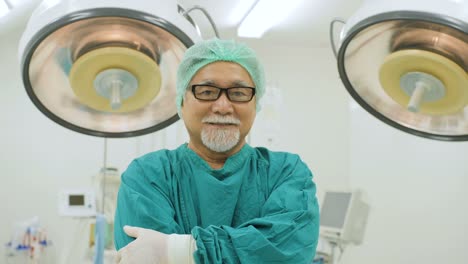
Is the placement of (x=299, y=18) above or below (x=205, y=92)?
above

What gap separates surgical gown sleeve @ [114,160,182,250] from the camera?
1.13 meters

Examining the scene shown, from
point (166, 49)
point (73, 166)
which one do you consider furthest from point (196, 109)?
point (73, 166)

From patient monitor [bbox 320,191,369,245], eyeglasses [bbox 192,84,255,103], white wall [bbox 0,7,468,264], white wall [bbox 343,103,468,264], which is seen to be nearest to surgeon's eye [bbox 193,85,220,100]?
eyeglasses [bbox 192,84,255,103]

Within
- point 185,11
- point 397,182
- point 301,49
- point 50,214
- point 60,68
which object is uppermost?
point 301,49

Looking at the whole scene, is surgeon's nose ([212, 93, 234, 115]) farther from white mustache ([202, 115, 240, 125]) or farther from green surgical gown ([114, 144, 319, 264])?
green surgical gown ([114, 144, 319, 264])

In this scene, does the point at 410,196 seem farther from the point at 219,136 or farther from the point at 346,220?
the point at 219,136

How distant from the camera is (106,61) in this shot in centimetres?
127

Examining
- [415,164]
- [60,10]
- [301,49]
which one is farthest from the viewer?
[301,49]

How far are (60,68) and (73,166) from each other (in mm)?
3341

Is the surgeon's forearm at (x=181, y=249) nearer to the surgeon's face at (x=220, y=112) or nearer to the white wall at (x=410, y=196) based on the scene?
the surgeon's face at (x=220, y=112)

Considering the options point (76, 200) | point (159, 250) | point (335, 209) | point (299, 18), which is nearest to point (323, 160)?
point (299, 18)

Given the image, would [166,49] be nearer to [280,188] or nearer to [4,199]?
[280,188]

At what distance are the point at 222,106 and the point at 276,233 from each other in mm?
302

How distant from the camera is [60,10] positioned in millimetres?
1140
